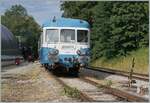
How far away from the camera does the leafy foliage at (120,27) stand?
145 feet

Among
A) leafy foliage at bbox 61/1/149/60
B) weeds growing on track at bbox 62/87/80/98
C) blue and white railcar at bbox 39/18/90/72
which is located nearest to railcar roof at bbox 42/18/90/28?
→ blue and white railcar at bbox 39/18/90/72

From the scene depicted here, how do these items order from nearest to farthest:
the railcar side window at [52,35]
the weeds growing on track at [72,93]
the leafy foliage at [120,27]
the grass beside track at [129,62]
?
the weeds growing on track at [72,93]
the railcar side window at [52,35]
the grass beside track at [129,62]
the leafy foliage at [120,27]

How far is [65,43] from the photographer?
25.8 metres

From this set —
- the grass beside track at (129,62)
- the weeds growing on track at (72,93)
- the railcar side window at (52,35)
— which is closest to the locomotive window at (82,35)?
the railcar side window at (52,35)

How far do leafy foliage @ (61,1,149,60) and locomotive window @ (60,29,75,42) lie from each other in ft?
58.9

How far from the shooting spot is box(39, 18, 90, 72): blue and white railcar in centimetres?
2562

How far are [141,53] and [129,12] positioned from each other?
161 inches

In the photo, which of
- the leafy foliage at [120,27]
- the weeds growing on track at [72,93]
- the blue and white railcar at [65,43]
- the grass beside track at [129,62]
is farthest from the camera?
the leafy foliage at [120,27]

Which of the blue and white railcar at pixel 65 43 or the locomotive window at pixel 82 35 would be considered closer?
the blue and white railcar at pixel 65 43

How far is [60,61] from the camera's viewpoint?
25578mm

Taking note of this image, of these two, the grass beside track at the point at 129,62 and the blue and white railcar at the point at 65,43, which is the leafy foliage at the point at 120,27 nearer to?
the grass beside track at the point at 129,62

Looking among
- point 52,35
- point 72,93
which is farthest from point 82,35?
point 72,93

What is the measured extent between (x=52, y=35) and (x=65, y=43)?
805 mm

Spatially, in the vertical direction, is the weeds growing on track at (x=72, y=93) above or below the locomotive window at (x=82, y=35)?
below
